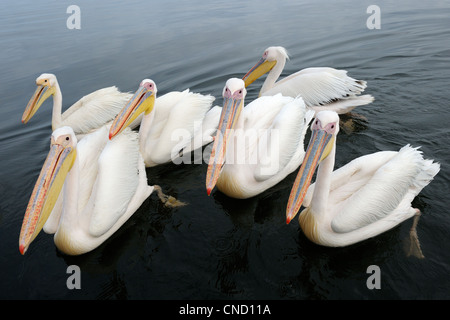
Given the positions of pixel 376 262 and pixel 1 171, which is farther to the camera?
pixel 1 171

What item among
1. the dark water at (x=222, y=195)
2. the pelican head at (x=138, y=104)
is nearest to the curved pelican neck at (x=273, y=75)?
the dark water at (x=222, y=195)

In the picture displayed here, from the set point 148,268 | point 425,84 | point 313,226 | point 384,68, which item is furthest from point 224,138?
point 384,68

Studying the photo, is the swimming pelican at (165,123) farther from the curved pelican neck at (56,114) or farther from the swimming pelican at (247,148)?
the curved pelican neck at (56,114)

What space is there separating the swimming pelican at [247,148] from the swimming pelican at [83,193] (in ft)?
2.84

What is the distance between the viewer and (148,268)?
10.8 feet

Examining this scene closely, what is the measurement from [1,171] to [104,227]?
3.01 metres

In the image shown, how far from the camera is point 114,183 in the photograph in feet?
11.0

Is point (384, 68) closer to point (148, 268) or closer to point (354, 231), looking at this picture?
point (354, 231)

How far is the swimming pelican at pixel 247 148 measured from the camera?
3.59 m

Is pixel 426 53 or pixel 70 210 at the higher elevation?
pixel 426 53

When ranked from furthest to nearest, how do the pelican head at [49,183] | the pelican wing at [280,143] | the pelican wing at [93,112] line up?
the pelican wing at [93,112] < the pelican wing at [280,143] < the pelican head at [49,183]

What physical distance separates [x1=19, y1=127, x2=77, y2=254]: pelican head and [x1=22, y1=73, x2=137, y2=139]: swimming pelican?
2.31m
